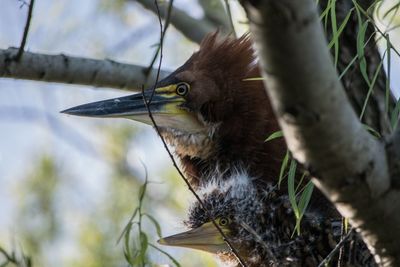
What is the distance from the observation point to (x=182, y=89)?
10.2ft

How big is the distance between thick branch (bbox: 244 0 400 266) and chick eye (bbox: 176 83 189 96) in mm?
1574

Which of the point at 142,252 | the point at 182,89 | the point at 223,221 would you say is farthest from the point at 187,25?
the point at 142,252

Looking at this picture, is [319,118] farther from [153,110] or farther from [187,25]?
[187,25]

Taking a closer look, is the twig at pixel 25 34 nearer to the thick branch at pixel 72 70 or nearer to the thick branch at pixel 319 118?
Result: the thick branch at pixel 72 70

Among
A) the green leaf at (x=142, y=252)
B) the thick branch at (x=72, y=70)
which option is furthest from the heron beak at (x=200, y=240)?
the thick branch at (x=72, y=70)

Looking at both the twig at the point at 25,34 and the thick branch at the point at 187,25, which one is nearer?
the twig at the point at 25,34

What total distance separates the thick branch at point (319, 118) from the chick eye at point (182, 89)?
1.57m

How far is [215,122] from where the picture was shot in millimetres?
3084

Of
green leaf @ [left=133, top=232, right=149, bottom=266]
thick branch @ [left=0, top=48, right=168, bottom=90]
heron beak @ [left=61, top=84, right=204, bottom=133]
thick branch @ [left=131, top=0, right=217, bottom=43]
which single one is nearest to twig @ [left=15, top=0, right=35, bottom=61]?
thick branch @ [left=0, top=48, right=168, bottom=90]

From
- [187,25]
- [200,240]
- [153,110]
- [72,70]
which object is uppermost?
[187,25]

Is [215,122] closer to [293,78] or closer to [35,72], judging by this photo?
[35,72]

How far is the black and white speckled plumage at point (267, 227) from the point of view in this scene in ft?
7.95

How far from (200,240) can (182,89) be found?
2.04 ft

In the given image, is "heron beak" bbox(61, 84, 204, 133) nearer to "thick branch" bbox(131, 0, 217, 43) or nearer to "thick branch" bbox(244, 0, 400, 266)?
"thick branch" bbox(131, 0, 217, 43)
